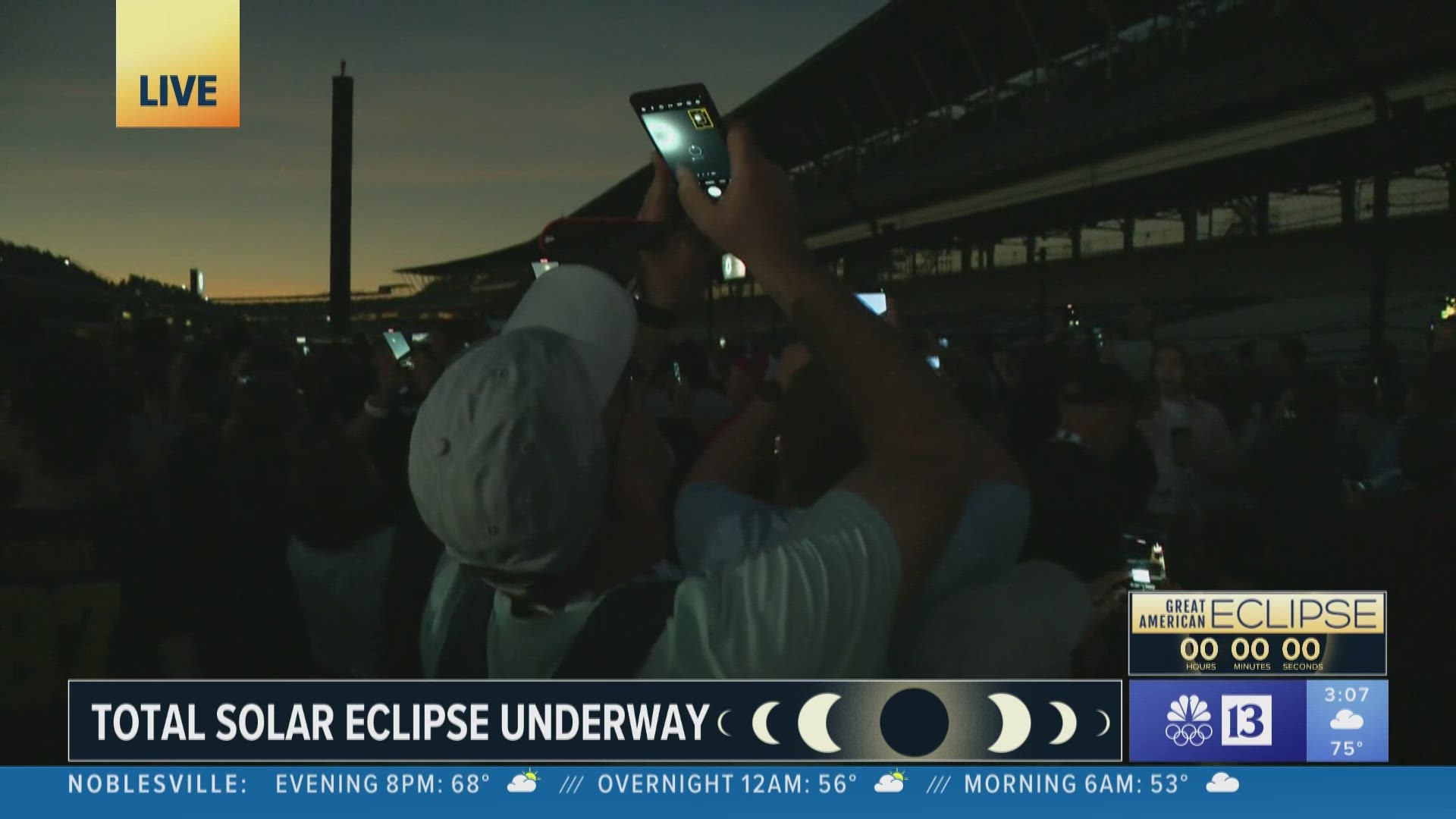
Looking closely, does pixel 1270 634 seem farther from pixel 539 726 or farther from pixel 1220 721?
pixel 539 726

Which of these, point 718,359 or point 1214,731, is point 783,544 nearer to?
point 1214,731

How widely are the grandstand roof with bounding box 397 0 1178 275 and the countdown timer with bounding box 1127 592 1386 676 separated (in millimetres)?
12939

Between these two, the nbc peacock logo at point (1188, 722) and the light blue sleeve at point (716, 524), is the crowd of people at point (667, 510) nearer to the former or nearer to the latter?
the light blue sleeve at point (716, 524)

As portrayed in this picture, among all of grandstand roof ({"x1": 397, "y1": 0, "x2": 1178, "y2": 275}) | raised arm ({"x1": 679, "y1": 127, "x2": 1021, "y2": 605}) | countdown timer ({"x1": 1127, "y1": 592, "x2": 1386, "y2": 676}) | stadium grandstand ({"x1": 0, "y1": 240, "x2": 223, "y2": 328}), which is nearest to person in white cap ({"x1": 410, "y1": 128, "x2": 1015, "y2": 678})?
raised arm ({"x1": 679, "y1": 127, "x2": 1021, "y2": 605})

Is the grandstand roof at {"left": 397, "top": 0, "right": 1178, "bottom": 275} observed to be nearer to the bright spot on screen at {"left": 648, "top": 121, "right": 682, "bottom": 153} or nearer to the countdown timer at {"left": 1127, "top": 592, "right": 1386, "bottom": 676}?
the countdown timer at {"left": 1127, "top": 592, "right": 1386, "bottom": 676}

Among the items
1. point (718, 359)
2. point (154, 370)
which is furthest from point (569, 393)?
point (718, 359)

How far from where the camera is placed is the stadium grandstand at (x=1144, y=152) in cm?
1245

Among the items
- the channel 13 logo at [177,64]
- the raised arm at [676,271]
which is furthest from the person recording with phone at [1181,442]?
the channel 13 logo at [177,64]

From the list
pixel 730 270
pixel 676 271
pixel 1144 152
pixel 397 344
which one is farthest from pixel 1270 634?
pixel 1144 152

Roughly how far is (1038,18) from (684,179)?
17914 millimetres

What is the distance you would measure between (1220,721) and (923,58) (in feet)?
56.0

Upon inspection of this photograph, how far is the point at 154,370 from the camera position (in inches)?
184

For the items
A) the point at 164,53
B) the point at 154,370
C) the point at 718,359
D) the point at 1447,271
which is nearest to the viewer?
the point at 164,53
